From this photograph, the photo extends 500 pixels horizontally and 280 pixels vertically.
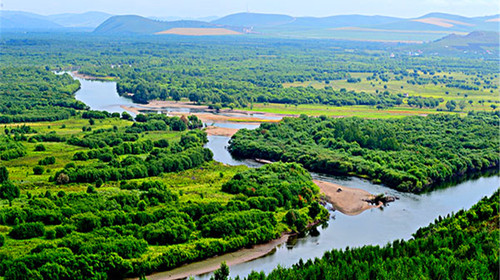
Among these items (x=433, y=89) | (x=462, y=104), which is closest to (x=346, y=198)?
(x=462, y=104)

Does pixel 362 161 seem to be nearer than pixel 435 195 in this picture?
No

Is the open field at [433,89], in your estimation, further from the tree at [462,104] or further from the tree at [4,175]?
the tree at [4,175]

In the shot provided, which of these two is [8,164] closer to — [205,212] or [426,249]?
[205,212]

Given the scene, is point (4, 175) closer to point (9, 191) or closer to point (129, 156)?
point (9, 191)

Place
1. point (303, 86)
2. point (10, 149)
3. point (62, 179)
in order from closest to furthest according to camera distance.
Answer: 1. point (62, 179)
2. point (10, 149)
3. point (303, 86)

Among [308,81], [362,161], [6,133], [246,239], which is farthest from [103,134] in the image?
[308,81]
